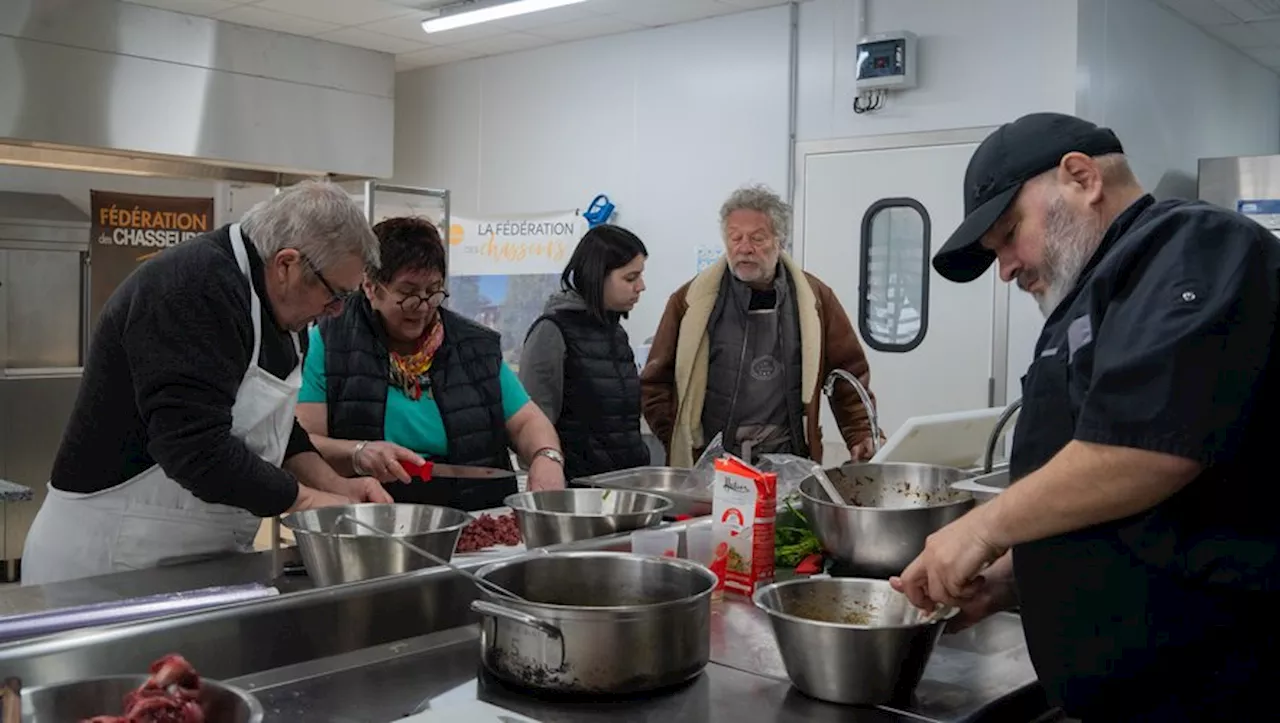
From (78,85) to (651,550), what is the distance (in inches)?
193

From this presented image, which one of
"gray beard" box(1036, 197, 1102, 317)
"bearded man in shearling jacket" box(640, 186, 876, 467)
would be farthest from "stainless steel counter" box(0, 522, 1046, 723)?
"bearded man in shearling jacket" box(640, 186, 876, 467)

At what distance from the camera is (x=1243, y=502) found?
54.6 inches

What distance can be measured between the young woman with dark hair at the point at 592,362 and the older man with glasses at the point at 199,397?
107 centimetres

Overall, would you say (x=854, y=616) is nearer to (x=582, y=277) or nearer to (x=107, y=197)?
(x=582, y=277)

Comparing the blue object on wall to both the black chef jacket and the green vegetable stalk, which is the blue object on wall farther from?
the black chef jacket

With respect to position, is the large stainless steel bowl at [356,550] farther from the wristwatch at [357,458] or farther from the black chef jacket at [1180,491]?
the black chef jacket at [1180,491]

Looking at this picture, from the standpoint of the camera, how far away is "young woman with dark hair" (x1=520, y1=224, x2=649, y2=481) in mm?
3490

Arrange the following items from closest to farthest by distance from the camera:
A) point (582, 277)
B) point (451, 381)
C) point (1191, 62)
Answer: point (451, 381) → point (582, 277) → point (1191, 62)

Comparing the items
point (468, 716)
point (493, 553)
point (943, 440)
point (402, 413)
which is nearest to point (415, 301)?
point (402, 413)

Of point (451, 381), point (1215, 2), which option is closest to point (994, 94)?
point (1215, 2)

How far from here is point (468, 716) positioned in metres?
1.38

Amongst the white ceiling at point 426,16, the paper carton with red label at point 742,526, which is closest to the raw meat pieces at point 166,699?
the paper carton with red label at point 742,526

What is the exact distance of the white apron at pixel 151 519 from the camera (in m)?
2.29

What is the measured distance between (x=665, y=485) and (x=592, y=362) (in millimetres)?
834
